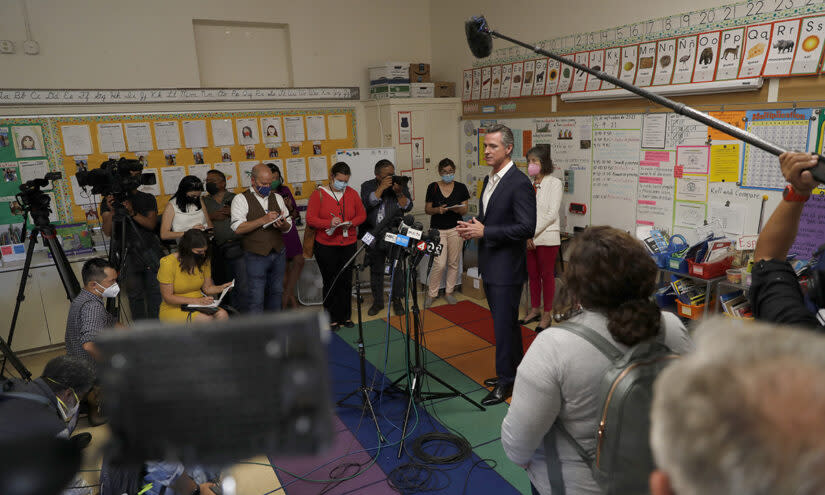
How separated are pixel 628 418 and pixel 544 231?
334 cm

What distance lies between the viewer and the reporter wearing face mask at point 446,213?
5.07 meters

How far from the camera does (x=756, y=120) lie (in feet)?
11.2

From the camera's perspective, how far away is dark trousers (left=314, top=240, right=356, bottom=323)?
463cm

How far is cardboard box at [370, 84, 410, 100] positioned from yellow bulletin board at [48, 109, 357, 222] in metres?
0.38

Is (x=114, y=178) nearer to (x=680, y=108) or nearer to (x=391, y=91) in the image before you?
(x=391, y=91)

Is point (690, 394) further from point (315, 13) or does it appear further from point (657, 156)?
point (315, 13)

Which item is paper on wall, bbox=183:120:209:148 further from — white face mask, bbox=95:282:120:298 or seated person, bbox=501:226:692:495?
seated person, bbox=501:226:692:495

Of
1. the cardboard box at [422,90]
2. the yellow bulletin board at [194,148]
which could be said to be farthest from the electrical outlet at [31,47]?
the cardboard box at [422,90]

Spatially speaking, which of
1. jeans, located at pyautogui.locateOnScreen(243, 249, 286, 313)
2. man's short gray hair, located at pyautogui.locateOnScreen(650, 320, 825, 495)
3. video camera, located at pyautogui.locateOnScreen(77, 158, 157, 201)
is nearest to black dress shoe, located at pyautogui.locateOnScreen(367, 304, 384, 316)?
jeans, located at pyautogui.locateOnScreen(243, 249, 286, 313)

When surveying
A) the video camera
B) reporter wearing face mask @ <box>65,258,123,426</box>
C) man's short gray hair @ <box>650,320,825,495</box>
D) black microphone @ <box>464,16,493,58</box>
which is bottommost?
reporter wearing face mask @ <box>65,258,123,426</box>

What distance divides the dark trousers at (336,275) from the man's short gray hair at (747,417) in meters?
4.17

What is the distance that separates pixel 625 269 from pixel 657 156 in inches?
126

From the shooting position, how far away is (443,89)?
609cm

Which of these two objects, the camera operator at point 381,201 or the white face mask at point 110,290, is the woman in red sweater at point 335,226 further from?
the white face mask at point 110,290
